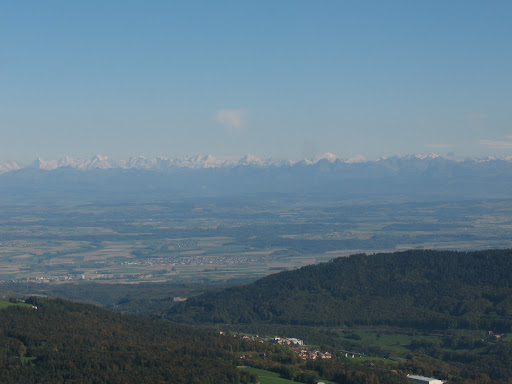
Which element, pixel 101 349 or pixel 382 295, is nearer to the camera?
pixel 101 349

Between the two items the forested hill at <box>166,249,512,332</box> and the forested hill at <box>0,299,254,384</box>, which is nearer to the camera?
the forested hill at <box>0,299,254,384</box>

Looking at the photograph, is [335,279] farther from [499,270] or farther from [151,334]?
[151,334]

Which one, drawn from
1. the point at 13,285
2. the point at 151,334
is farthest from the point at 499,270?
the point at 13,285

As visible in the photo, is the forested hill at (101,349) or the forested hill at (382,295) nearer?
Result: the forested hill at (101,349)
